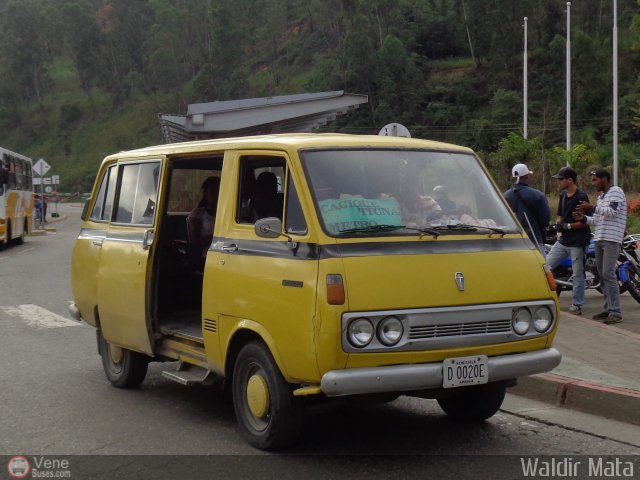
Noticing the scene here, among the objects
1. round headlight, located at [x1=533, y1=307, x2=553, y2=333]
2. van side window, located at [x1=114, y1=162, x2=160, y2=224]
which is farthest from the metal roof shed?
round headlight, located at [x1=533, y1=307, x2=553, y2=333]

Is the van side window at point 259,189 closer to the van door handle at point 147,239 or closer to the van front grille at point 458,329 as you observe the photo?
the van door handle at point 147,239

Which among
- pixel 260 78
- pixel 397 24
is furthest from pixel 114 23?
pixel 397 24

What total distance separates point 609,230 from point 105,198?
5.78 metres

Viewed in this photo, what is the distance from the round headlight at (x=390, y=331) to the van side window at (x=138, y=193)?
2720mm

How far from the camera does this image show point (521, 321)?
224 inches

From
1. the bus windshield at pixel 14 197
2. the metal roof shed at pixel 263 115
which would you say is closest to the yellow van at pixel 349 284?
the metal roof shed at pixel 263 115

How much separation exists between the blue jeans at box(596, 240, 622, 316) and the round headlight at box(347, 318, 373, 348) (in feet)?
19.0

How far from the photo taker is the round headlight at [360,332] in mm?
5090

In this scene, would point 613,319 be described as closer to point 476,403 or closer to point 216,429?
point 476,403

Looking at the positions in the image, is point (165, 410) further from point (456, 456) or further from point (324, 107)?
point (324, 107)

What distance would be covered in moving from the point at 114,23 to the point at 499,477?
11385 centimetres

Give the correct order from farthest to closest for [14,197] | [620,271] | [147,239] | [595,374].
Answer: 1. [14,197]
2. [620,271]
3. [595,374]
4. [147,239]

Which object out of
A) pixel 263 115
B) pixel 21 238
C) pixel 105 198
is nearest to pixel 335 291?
pixel 105 198

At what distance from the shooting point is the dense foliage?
2741 inches
